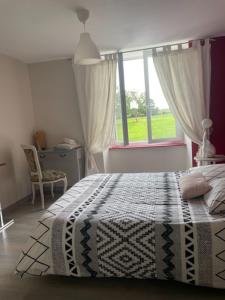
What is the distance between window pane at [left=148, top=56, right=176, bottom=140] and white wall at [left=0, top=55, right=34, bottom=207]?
A: 2.10 meters

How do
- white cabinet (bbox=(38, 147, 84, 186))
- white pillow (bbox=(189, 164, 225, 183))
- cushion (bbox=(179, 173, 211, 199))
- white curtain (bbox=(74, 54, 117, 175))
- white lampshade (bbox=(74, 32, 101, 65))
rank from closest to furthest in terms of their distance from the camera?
cushion (bbox=(179, 173, 211, 199)) → white pillow (bbox=(189, 164, 225, 183)) → white lampshade (bbox=(74, 32, 101, 65)) → white curtain (bbox=(74, 54, 117, 175)) → white cabinet (bbox=(38, 147, 84, 186))

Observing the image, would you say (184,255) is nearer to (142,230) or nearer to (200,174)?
(142,230)

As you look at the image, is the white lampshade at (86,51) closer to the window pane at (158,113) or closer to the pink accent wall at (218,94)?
the window pane at (158,113)

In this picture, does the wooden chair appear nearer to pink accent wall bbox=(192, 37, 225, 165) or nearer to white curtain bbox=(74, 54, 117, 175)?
white curtain bbox=(74, 54, 117, 175)

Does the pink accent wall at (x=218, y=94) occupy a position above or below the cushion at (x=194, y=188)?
above

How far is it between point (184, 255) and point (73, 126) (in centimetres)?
322

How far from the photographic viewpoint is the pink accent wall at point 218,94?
12.5ft

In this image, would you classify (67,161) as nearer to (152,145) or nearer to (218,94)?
(152,145)

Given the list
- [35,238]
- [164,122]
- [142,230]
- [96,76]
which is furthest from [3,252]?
[164,122]

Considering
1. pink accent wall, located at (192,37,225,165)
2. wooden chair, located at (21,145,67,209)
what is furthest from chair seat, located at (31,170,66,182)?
pink accent wall, located at (192,37,225,165)

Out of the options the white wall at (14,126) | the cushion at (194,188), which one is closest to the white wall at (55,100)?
the white wall at (14,126)

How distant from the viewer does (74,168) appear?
4359 mm

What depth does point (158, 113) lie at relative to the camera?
4.53m

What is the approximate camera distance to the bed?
1.76 metres
